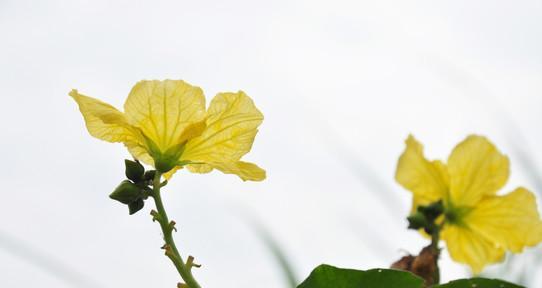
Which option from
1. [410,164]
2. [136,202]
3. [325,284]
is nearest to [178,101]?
[136,202]

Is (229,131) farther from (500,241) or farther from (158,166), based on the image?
(500,241)

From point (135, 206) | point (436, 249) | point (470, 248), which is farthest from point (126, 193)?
point (470, 248)

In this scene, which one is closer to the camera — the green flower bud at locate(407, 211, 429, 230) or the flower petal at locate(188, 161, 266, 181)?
the flower petal at locate(188, 161, 266, 181)

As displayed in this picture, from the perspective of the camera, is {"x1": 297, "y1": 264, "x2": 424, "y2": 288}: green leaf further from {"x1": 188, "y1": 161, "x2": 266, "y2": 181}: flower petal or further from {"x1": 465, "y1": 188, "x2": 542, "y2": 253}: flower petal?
{"x1": 465, "y1": 188, "x2": 542, "y2": 253}: flower petal

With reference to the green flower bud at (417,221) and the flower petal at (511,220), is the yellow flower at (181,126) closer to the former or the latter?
the green flower bud at (417,221)

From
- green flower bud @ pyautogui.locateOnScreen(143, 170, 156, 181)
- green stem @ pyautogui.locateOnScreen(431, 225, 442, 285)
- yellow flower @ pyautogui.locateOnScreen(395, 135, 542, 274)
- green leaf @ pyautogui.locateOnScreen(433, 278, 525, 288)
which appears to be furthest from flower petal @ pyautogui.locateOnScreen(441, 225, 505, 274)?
green flower bud @ pyautogui.locateOnScreen(143, 170, 156, 181)
